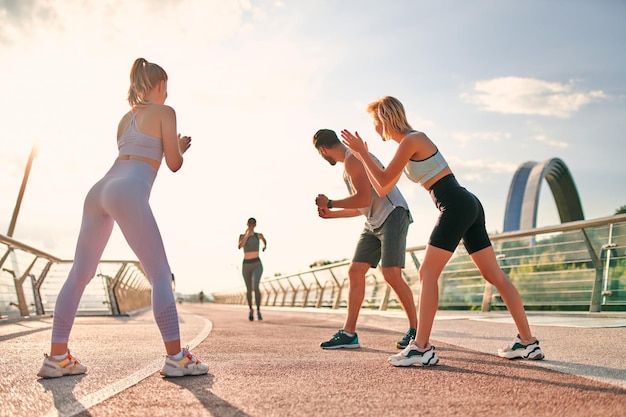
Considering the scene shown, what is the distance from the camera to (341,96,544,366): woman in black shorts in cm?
439

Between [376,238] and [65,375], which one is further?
[376,238]

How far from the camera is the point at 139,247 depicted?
382 centimetres

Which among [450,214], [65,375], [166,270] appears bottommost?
[65,375]

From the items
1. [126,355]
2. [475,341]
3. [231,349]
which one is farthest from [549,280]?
[126,355]

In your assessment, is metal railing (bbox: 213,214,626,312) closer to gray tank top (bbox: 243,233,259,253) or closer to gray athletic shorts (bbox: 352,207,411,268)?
gray tank top (bbox: 243,233,259,253)

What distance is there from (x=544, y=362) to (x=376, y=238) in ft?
7.24

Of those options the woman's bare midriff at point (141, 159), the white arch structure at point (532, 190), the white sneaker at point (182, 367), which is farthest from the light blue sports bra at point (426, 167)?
the white arch structure at point (532, 190)

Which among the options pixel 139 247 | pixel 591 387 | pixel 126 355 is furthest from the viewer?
pixel 126 355

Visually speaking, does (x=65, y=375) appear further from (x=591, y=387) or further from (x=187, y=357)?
(x=591, y=387)

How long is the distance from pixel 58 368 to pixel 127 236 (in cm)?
84

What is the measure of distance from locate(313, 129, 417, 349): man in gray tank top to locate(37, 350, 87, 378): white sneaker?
8.04 feet

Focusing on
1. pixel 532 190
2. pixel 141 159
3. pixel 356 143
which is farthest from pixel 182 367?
pixel 532 190

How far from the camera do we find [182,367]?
3812 mm

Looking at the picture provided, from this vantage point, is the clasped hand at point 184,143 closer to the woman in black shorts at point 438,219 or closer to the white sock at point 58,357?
the woman in black shorts at point 438,219
